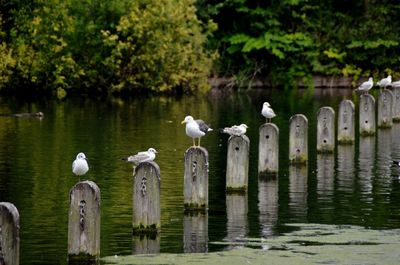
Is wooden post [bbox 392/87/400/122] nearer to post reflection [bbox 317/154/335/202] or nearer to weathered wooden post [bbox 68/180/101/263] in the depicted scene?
post reflection [bbox 317/154/335/202]

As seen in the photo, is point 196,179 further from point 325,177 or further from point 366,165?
point 366,165

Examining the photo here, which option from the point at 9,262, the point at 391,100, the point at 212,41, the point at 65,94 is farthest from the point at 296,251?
the point at 212,41

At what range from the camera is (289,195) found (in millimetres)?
24156

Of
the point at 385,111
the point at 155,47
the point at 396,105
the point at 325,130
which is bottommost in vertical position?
the point at 325,130

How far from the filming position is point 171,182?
25.7m

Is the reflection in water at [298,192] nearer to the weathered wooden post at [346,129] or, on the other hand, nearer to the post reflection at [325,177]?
the post reflection at [325,177]

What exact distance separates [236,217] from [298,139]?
21.2ft

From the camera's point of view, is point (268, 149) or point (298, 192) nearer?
point (298, 192)

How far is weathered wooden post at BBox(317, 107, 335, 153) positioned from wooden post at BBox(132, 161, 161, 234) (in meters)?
11.5

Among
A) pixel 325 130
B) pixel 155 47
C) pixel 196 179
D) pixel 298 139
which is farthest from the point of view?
pixel 155 47

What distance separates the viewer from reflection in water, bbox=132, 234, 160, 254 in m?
18.4

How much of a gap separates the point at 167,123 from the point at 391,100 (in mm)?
7358

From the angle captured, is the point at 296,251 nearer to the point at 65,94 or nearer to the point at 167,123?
the point at 167,123

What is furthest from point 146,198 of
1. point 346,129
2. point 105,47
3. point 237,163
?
point 105,47
